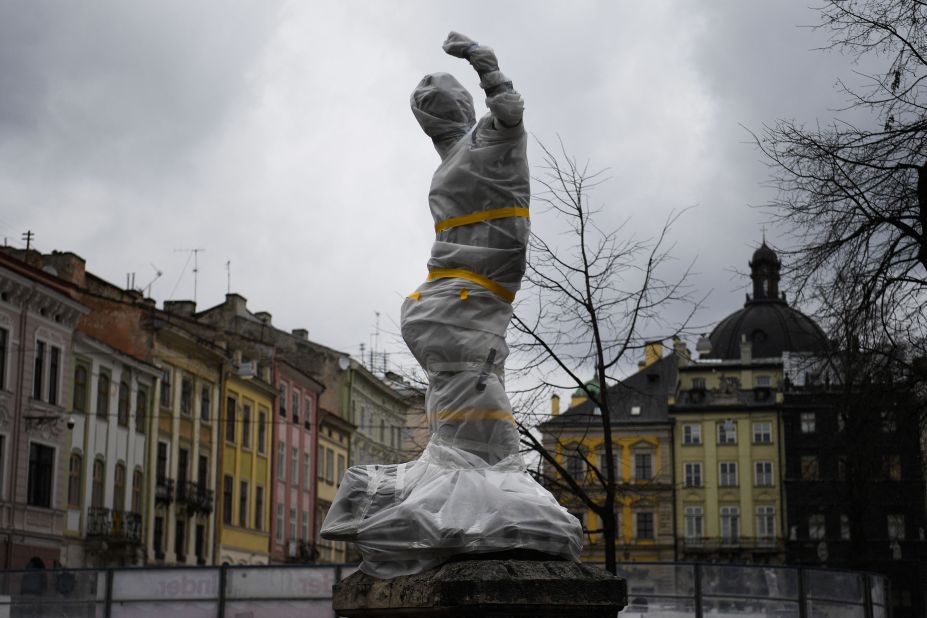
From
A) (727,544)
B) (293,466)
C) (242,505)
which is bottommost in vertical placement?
(727,544)

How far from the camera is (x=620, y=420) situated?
72.9 m

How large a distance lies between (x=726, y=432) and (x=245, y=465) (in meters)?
32.5

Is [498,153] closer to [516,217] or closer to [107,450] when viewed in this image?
[516,217]

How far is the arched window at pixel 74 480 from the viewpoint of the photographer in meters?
36.8

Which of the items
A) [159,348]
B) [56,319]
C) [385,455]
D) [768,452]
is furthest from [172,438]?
[768,452]

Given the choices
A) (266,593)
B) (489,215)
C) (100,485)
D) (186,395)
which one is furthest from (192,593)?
(186,395)

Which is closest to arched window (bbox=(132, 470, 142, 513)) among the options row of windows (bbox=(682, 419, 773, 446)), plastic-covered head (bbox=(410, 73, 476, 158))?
plastic-covered head (bbox=(410, 73, 476, 158))

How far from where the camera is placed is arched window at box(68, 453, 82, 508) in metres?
36.8

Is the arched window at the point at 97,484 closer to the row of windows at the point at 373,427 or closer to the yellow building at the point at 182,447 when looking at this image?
the yellow building at the point at 182,447

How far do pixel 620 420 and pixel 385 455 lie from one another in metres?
13.2

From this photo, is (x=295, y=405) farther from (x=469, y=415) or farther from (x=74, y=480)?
(x=469, y=415)

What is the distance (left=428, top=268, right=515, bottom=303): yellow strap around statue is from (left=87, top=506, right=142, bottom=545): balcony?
3113 centimetres

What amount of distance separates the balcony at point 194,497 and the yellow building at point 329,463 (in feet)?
42.0

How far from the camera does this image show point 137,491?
4088cm
